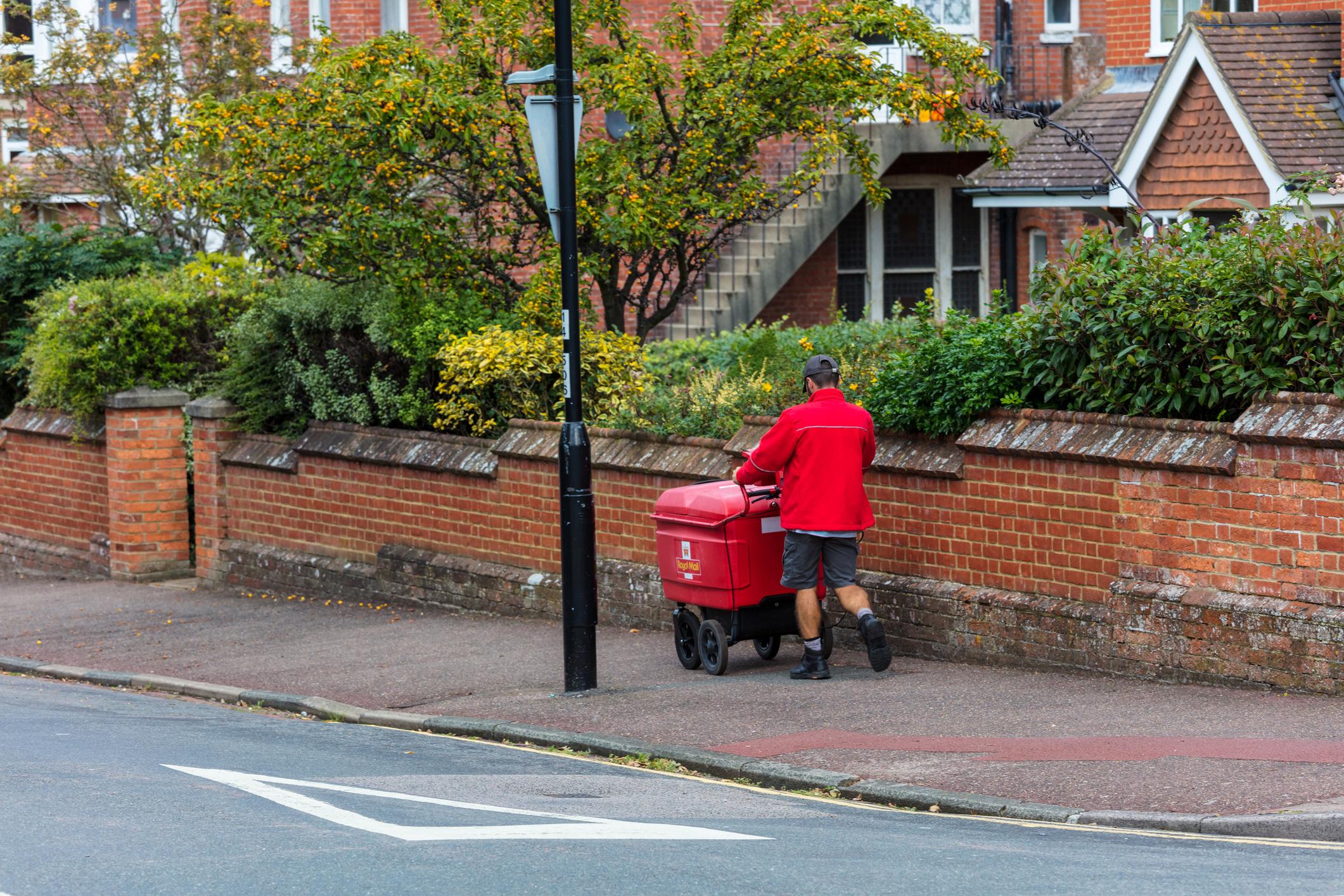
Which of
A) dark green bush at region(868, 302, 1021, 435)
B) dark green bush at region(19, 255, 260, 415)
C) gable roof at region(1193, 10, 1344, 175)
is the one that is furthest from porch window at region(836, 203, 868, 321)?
dark green bush at region(868, 302, 1021, 435)

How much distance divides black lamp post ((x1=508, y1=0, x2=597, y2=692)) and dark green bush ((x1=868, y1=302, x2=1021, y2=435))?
6.80 ft

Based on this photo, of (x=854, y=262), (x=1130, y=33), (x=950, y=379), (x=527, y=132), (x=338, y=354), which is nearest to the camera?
(x=950, y=379)

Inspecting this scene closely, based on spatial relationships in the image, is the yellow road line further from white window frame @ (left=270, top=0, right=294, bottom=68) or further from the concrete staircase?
white window frame @ (left=270, top=0, right=294, bottom=68)

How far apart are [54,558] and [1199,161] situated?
1250 centimetres

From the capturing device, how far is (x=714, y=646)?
10.5m

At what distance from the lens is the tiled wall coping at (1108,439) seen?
9.10 m

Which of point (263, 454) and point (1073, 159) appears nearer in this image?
point (263, 454)

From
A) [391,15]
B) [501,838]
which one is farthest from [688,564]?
[391,15]

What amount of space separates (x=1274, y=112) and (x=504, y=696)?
925cm

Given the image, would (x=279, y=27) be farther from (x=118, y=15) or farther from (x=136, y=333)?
(x=136, y=333)

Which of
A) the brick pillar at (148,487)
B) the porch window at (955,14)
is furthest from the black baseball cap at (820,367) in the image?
the porch window at (955,14)

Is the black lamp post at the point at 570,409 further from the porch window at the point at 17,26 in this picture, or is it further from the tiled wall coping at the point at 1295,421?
the porch window at the point at 17,26

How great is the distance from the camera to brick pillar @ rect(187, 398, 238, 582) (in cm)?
1624

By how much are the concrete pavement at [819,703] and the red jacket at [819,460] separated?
976 mm
